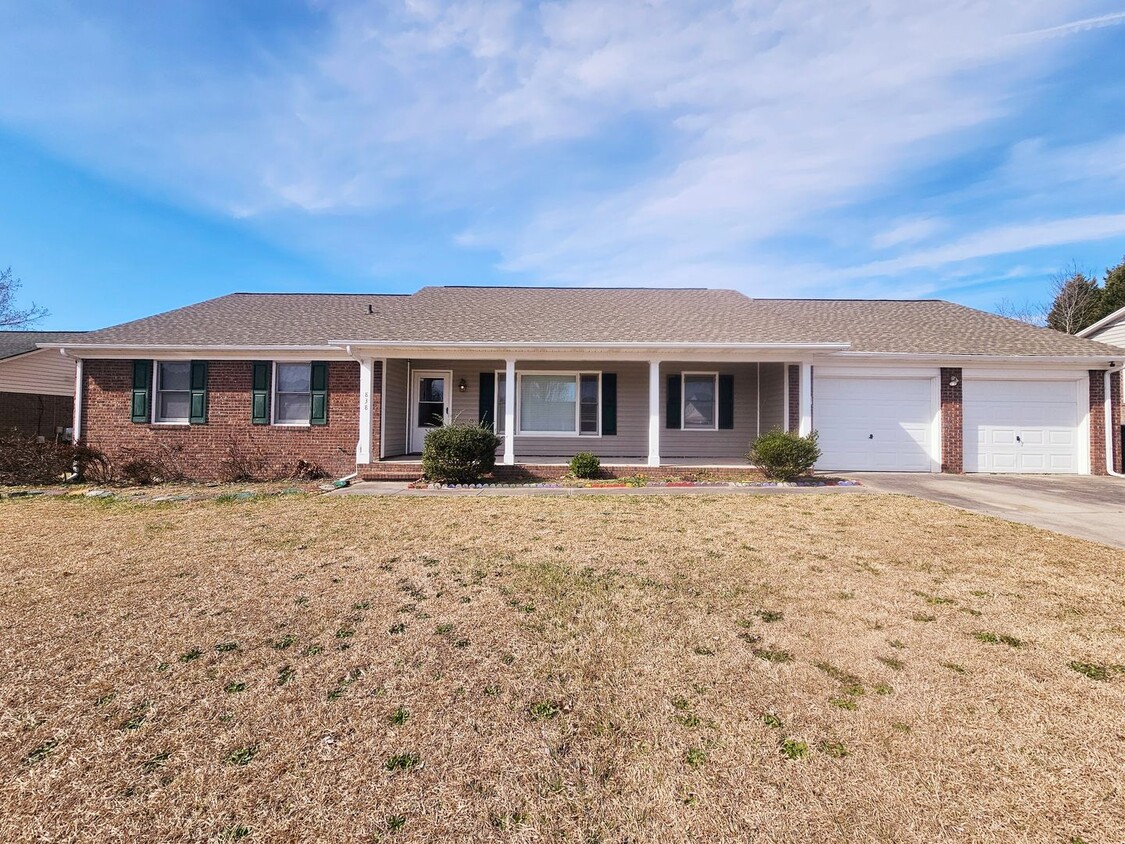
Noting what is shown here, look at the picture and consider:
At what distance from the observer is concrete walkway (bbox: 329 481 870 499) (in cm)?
915

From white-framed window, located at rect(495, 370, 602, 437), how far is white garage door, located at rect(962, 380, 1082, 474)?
890 cm

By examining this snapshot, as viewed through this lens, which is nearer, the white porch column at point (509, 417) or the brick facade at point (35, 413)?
the white porch column at point (509, 417)

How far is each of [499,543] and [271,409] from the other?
877cm

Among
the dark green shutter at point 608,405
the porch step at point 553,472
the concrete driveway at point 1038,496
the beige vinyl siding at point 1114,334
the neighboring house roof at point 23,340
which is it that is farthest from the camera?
the neighboring house roof at point 23,340

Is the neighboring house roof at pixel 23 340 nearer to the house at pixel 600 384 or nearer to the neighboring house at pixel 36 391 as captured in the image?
the neighboring house at pixel 36 391

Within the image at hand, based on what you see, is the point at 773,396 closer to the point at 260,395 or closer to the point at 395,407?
the point at 395,407

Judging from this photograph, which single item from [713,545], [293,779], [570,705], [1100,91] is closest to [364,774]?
[293,779]

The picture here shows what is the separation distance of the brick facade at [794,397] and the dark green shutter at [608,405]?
4194mm

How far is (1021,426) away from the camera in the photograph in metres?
11.5

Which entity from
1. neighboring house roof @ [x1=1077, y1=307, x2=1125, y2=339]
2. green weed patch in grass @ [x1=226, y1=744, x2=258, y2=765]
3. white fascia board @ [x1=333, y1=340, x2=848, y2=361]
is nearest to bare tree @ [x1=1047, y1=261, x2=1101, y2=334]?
neighboring house roof @ [x1=1077, y1=307, x2=1125, y2=339]

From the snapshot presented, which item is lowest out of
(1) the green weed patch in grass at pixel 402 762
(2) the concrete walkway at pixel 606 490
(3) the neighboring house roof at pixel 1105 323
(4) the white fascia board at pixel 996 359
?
(1) the green weed patch in grass at pixel 402 762

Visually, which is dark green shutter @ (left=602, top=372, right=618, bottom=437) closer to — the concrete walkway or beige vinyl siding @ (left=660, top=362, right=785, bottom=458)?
beige vinyl siding @ (left=660, top=362, right=785, bottom=458)

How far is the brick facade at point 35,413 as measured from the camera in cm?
1527

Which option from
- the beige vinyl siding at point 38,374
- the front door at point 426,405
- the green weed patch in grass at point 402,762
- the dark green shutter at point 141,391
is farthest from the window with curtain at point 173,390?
the green weed patch in grass at point 402,762
